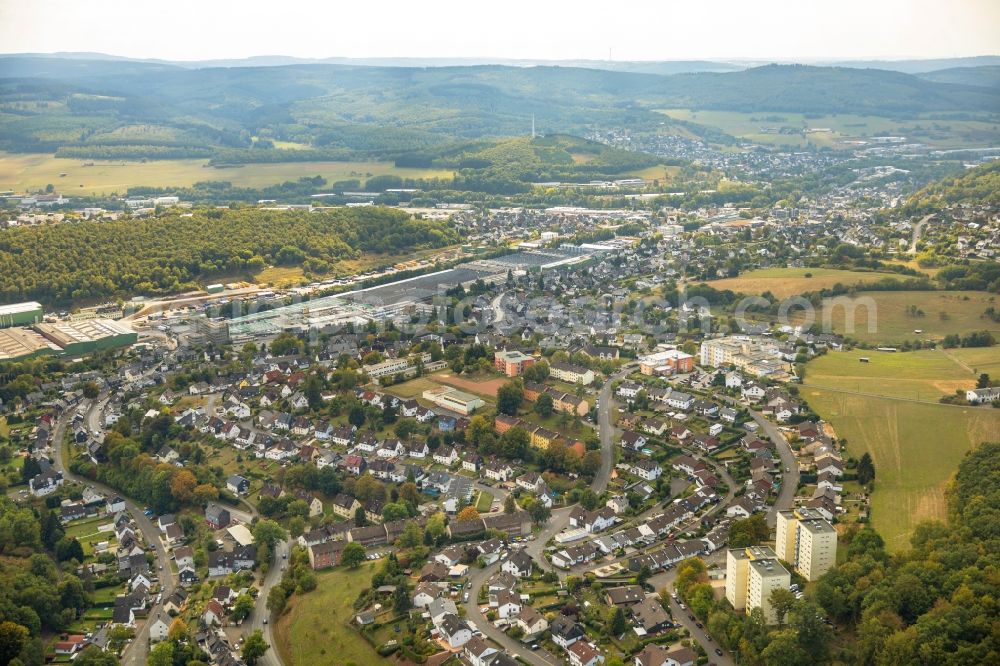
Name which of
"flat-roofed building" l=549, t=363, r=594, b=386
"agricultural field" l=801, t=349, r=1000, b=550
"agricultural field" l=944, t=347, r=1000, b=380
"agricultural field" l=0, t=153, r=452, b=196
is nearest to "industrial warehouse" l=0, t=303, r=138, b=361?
"flat-roofed building" l=549, t=363, r=594, b=386

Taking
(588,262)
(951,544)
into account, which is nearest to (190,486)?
(951,544)

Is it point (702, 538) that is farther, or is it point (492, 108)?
point (492, 108)

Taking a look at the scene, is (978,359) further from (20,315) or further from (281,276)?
(20,315)

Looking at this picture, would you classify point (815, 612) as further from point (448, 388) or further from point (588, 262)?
point (588, 262)

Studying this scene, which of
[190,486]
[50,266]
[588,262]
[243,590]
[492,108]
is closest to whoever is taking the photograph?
[243,590]

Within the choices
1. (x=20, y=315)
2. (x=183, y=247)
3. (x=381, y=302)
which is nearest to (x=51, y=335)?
(x=20, y=315)

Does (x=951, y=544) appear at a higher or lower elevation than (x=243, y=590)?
higher
